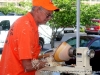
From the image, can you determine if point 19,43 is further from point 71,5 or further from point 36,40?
point 71,5

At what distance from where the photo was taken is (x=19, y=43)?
7.18 feet

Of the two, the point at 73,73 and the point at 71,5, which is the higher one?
the point at 71,5

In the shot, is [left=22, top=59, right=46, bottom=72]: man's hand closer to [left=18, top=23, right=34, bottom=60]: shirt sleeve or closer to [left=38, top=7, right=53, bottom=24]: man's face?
[left=18, top=23, right=34, bottom=60]: shirt sleeve

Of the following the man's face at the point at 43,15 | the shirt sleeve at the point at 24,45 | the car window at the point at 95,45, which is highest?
the man's face at the point at 43,15

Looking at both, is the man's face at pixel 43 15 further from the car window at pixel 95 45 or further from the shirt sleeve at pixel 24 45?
the car window at pixel 95 45

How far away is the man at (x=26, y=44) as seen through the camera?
2176 millimetres

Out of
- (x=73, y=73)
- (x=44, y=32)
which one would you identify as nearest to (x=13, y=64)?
(x=73, y=73)

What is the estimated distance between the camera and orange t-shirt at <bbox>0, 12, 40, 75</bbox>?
2.17 m

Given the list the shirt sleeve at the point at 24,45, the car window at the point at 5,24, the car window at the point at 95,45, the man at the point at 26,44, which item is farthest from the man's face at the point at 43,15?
the car window at the point at 5,24

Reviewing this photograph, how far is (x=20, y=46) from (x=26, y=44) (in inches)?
2.0

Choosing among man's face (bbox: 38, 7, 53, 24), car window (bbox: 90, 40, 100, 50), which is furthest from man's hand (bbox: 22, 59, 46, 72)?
car window (bbox: 90, 40, 100, 50)

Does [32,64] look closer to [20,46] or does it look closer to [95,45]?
[20,46]

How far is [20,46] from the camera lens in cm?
218

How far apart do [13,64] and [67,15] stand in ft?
29.2
